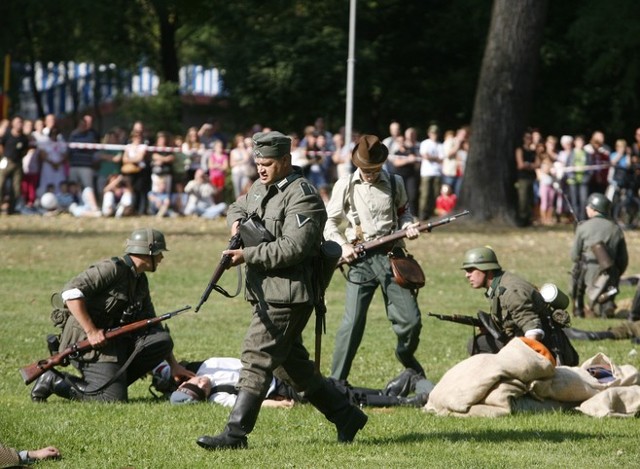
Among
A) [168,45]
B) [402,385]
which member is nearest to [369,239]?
[402,385]

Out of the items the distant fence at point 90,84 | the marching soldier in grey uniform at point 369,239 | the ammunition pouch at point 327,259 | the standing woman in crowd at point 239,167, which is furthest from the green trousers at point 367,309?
the distant fence at point 90,84

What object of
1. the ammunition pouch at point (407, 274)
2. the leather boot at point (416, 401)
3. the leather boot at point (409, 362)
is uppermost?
the ammunition pouch at point (407, 274)

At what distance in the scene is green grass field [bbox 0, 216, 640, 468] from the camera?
27.6 ft

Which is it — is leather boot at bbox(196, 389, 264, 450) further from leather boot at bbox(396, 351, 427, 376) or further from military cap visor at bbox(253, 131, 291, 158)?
leather boot at bbox(396, 351, 427, 376)

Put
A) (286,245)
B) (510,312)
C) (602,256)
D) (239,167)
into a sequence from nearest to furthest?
(286,245)
(510,312)
(602,256)
(239,167)

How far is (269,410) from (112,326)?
1.39 metres

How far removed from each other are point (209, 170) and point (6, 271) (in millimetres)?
8752

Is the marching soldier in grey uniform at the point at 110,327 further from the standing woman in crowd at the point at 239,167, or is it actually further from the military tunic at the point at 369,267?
the standing woman in crowd at the point at 239,167

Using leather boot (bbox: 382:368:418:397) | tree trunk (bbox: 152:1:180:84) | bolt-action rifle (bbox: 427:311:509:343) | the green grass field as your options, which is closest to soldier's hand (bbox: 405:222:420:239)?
bolt-action rifle (bbox: 427:311:509:343)

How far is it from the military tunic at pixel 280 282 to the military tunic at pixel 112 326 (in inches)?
90.5

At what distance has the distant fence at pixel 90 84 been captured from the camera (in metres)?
46.8

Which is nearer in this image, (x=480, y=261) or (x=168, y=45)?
(x=480, y=261)

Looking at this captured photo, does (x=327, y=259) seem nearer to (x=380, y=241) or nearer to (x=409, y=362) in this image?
(x=380, y=241)

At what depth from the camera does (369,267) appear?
36.0ft
